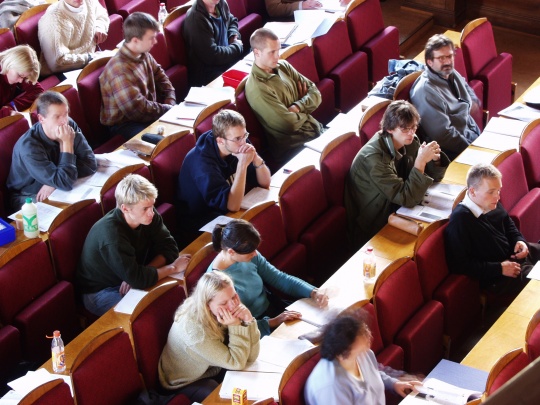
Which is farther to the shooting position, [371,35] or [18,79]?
[371,35]

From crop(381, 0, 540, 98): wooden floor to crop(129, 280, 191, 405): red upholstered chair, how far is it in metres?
4.56

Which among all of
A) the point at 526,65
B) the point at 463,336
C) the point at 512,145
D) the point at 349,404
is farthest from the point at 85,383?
the point at 526,65

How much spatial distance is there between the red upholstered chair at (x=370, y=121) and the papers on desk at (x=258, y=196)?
0.73 meters

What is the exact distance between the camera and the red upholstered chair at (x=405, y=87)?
5.21 metres

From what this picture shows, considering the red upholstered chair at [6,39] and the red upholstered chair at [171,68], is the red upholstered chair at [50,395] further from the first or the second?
the red upholstered chair at [171,68]

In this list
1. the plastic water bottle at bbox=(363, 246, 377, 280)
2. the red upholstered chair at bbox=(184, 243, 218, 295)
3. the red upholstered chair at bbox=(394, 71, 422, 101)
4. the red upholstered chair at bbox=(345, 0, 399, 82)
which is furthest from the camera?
the red upholstered chair at bbox=(345, 0, 399, 82)

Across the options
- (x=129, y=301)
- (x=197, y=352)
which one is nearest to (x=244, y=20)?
(x=129, y=301)

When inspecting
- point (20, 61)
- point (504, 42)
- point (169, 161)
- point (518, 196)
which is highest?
point (20, 61)

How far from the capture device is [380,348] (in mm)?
3494

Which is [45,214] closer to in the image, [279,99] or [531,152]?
[279,99]

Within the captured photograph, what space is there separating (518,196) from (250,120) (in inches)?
71.2

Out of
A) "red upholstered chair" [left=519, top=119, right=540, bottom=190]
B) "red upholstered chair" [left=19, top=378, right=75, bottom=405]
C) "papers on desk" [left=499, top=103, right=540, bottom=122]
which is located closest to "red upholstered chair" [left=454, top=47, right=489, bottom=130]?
"papers on desk" [left=499, top=103, right=540, bottom=122]

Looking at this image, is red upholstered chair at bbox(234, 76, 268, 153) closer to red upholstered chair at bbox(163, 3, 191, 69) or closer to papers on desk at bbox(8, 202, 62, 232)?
red upholstered chair at bbox(163, 3, 191, 69)

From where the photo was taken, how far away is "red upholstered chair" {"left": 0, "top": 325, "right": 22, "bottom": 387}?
3520 millimetres
